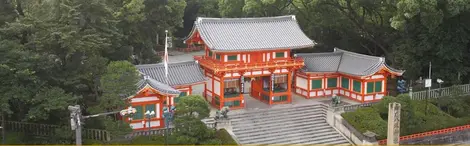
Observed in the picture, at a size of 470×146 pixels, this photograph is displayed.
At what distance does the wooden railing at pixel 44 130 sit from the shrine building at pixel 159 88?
1.63 metres

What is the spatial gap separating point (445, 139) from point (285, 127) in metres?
10.4

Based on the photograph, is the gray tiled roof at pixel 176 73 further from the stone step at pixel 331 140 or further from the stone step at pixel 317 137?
the stone step at pixel 331 140

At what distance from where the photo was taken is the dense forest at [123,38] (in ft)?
89.8

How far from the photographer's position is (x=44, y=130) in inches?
1148

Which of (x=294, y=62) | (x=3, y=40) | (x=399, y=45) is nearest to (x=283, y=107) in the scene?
(x=294, y=62)

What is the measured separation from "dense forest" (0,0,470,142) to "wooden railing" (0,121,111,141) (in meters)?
0.47

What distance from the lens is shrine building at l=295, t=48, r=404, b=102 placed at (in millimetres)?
36594

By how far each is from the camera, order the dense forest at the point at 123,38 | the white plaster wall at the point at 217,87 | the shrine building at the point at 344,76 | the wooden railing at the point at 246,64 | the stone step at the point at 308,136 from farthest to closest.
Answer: the shrine building at the point at 344,76, the white plaster wall at the point at 217,87, the wooden railing at the point at 246,64, the stone step at the point at 308,136, the dense forest at the point at 123,38

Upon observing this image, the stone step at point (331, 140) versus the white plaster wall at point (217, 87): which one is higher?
the white plaster wall at point (217, 87)

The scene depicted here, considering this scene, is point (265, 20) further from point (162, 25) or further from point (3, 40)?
point (3, 40)

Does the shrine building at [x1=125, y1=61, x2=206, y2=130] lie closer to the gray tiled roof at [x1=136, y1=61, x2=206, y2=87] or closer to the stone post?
A: the gray tiled roof at [x1=136, y1=61, x2=206, y2=87]

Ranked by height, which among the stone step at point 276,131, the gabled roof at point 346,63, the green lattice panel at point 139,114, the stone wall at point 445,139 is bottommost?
the stone wall at point 445,139

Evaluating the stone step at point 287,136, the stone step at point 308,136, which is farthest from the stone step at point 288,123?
the stone step at point 308,136

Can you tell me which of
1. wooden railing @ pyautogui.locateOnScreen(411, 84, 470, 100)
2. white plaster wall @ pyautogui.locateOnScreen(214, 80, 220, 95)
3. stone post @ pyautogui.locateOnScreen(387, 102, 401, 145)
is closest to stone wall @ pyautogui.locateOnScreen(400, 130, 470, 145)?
wooden railing @ pyautogui.locateOnScreen(411, 84, 470, 100)
